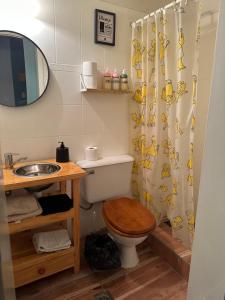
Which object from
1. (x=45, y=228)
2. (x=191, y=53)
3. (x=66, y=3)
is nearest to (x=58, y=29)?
(x=66, y=3)

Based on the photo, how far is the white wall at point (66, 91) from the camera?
57.7 inches

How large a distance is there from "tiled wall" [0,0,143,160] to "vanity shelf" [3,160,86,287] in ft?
0.81

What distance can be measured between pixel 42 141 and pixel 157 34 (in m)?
1.20

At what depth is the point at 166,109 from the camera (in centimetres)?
162

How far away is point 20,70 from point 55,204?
97 cm

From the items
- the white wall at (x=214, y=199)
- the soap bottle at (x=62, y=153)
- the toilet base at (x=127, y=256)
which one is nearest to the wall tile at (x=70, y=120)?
the soap bottle at (x=62, y=153)

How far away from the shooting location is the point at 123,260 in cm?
166

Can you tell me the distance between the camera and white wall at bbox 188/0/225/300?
0.44 m

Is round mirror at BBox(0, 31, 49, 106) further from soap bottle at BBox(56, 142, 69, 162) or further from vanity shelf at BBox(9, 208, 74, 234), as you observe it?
vanity shelf at BBox(9, 208, 74, 234)

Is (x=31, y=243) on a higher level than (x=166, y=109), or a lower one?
lower

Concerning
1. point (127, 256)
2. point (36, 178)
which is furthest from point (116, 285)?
point (36, 178)

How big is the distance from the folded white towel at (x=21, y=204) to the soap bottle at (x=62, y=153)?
336mm

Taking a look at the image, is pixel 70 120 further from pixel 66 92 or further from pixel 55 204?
pixel 55 204

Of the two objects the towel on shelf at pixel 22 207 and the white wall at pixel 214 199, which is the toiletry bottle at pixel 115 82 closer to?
the towel on shelf at pixel 22 207
